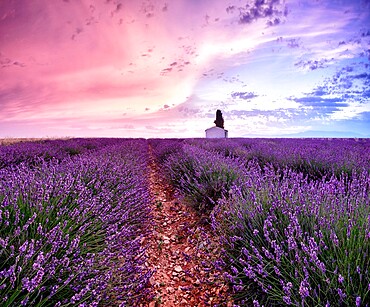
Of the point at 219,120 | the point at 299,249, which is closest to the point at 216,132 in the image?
the point at 219,120

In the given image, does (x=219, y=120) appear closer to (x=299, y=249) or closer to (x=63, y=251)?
(x=299, y=249)

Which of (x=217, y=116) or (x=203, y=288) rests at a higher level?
(x=217, y=116)

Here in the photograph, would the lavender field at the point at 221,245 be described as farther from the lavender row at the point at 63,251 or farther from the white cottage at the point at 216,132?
the white cottage at the point at 216,132

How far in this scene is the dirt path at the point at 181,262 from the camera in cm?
222

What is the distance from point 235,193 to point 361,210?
1103 millimetres

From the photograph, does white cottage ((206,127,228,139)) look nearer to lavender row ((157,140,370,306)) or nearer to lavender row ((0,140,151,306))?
lavender row ((0,140,151,306))

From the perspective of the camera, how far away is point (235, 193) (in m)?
2.75

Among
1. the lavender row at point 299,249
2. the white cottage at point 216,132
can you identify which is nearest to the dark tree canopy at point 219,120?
the white cottage at point 216,132

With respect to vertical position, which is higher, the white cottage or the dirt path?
the white cottage

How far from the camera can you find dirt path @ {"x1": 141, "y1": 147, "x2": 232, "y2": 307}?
7.27 feet

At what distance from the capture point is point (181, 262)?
289 cm

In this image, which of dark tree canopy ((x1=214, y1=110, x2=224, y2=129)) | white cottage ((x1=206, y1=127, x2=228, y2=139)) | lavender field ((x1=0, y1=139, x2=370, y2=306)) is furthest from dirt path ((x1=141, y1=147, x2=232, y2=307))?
dark tree canopy ((x1=214, y1=110, x2=224, y2=129))

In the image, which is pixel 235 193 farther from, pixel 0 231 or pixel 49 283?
pixel 0 231

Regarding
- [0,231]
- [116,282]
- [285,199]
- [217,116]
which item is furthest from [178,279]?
[217,116]
